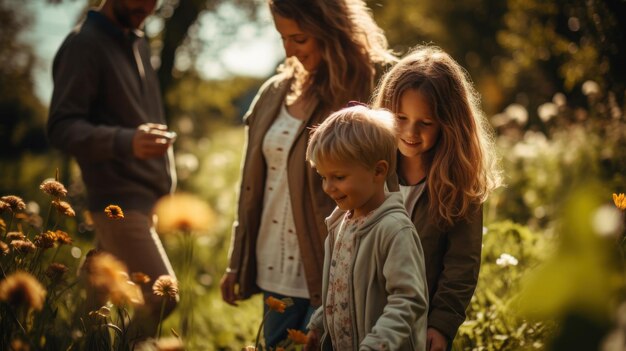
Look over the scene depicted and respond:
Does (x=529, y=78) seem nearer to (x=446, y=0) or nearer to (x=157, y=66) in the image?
(x=446, y=0)

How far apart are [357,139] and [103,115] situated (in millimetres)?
2213

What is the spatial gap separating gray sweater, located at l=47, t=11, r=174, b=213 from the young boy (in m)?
1.70

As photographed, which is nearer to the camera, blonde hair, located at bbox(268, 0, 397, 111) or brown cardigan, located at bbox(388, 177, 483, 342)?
brown cardigan, located at bbox(388, 177, 483, 342)

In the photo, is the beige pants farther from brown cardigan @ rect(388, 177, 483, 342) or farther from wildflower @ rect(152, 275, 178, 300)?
brown cardigan @ rect(388, 177, 483, 342)

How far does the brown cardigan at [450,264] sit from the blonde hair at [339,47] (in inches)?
34.4

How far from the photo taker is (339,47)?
3117mm

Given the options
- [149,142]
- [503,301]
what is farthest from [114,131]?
[503,301]

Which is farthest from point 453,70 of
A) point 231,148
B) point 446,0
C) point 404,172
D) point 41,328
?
point 446,0

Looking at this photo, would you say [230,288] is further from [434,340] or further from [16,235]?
[434,340]

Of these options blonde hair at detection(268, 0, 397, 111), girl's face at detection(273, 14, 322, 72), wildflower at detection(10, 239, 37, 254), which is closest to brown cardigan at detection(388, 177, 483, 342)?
blonde hair at detection(268, 0, 397, 111)

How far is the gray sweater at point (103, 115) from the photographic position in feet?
11.6

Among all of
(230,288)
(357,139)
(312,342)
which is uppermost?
(357,139)

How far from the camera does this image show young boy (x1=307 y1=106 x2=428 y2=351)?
198 centimetres

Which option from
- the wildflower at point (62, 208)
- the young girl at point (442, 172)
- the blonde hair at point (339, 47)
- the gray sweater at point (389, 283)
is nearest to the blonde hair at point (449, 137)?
the young girl at point (442, 172)
